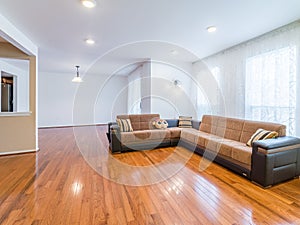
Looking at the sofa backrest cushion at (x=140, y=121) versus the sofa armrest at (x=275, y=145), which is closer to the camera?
the sofa armrest at (x=275, y=145)

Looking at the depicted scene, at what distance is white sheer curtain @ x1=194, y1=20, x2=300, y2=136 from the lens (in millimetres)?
2879

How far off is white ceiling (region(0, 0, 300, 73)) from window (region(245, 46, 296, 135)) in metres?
0.54

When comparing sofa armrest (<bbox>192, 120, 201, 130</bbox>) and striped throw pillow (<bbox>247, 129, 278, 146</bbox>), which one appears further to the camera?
sofa armrest (<bbox>192, 120, 201, 130</bbox>)

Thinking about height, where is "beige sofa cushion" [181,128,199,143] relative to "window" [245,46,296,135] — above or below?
below

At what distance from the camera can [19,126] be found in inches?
148

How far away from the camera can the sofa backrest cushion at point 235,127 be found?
2.82m

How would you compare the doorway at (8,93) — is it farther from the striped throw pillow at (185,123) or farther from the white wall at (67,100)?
the striped throw pillow at (185,123)

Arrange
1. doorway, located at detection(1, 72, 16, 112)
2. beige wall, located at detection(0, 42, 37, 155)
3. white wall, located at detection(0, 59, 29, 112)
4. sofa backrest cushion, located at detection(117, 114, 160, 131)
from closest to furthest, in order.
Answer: beige wall, located at detection(0, 42, 37, 155), sofa backrest cushion, located at detection(117, 114, 160, 131), white wall, located at detection(0, 59, 29, 112), doorway, located at detection(1, 72, 16, 112)

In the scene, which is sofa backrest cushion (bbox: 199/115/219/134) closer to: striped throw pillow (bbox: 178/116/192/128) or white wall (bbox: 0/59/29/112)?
striped throw pillow (bbox: 178/116/192/128)

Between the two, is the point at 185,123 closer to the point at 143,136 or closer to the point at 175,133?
the point at 175,133

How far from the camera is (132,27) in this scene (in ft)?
9.57

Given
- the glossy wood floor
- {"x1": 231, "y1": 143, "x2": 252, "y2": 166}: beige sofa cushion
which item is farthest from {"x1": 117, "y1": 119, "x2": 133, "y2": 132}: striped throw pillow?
{"x1": 231, "y1": 143, "x2": 252, "y2": 166}: beige sofa cushion

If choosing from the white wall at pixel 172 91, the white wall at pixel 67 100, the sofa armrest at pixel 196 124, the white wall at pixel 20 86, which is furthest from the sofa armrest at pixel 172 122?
the white wall at pixel 20 86

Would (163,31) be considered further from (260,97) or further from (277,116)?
(277,116)
